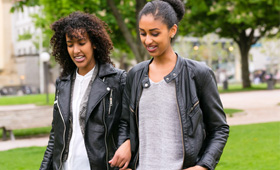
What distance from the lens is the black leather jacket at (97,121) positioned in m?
2.99

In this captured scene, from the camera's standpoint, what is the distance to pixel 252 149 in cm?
856

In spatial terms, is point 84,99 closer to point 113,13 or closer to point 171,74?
point 171,74

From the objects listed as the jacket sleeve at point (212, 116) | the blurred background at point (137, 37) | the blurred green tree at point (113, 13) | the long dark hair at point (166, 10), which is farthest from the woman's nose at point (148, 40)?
the blurred green tree at point (113, 13)

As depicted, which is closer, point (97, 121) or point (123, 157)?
point (123, 157)

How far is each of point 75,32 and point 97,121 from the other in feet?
2.04

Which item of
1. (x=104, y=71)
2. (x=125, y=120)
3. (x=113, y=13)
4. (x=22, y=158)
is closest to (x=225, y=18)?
(x=113, y=13)

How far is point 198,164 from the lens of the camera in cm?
240

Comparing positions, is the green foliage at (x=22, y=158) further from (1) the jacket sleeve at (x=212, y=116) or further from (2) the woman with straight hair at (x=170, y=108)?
(1) the jacket sleeve at (x=212, y=116)

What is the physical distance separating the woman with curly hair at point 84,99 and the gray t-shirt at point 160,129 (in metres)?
0.58

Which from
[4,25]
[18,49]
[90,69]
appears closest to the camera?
[90,69]

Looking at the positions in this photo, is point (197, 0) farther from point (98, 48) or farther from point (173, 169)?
point (173, 169)

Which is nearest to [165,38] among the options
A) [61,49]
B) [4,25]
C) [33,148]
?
[61,49]

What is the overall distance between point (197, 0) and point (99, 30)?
11888 millimetres

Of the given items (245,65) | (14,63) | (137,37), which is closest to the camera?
(137,37)
